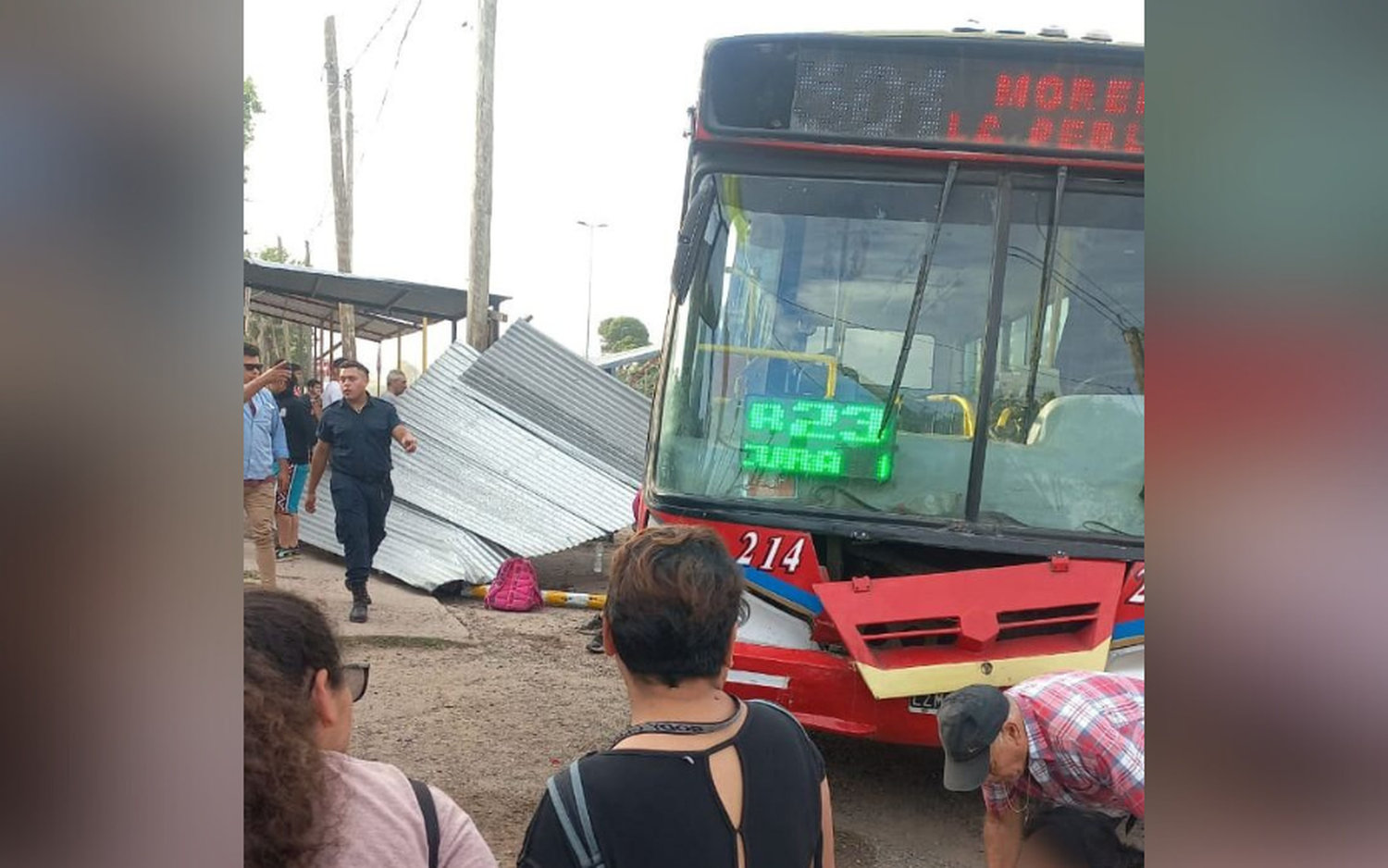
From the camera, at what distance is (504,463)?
1056 cm

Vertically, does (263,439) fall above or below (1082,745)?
below

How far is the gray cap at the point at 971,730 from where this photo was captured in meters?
2.65

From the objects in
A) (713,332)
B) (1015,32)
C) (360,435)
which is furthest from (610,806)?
(360,435)

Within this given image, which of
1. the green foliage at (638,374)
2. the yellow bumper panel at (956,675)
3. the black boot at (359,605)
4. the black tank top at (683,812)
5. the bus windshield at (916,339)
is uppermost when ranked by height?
the bus windshield at (916,339)

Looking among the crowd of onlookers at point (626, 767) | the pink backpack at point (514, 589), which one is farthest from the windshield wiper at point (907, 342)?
the pink backpack at point (514, 589)

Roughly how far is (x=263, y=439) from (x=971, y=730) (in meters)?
5.96

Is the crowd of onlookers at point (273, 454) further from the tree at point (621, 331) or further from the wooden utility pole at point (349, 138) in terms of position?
the tree at point (621, 331)

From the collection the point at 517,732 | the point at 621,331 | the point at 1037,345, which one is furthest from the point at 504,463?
the point at 621,331

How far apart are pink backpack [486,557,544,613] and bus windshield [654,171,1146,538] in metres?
4.81

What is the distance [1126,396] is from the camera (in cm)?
429

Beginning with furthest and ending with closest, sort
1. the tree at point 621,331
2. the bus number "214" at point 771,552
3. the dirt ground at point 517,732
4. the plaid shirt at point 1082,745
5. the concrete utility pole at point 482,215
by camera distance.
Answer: the tree at point 621,331, the concrete utility pole at point 482,215, the dirt ground at point 517,732, the bus number "214" at point 771,552, the plaid shirt at point 1082,745

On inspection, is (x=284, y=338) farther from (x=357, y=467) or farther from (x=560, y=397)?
(x=357, y=467)
